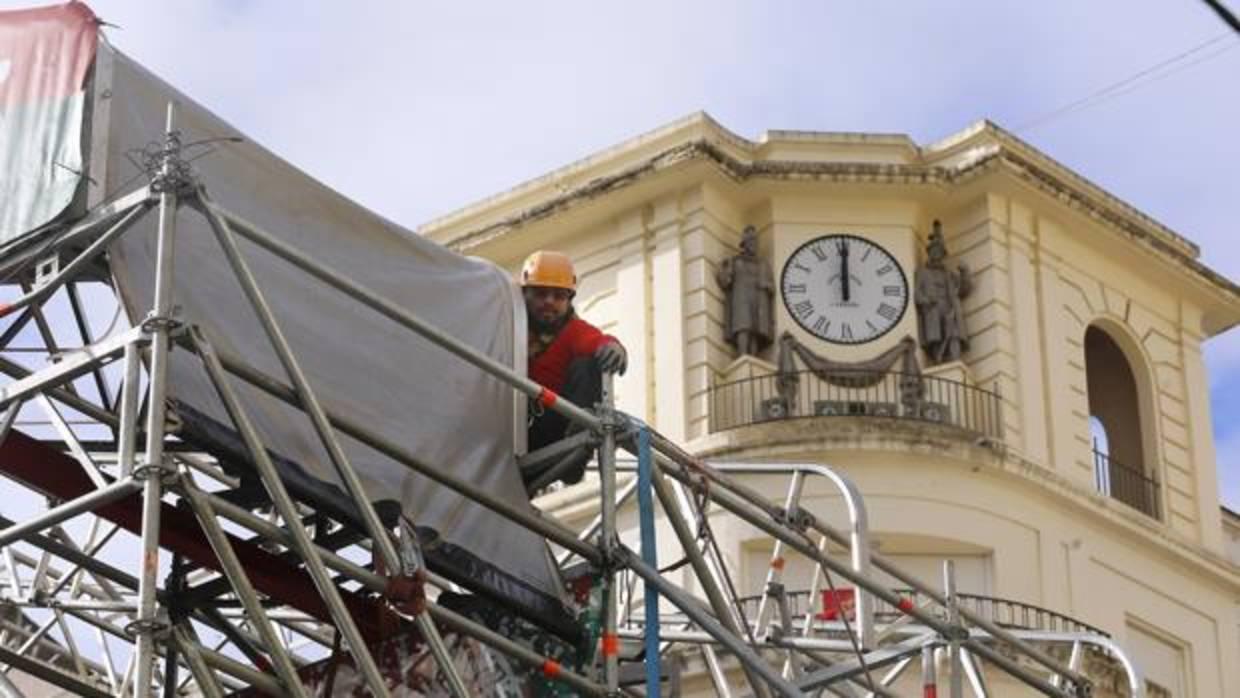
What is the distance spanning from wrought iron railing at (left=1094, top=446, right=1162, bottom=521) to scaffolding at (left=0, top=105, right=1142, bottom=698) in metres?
22.7

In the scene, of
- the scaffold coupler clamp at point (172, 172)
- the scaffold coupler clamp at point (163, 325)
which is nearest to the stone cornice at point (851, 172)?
the scaffold coupler clamp at point (172, 172)

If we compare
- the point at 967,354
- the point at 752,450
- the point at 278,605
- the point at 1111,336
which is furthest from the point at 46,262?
the point at 1111,336

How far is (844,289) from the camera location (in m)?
42.0

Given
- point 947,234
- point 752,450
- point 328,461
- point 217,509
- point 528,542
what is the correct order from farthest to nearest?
point 947,234, point 752,450, point 528,542, point 328,461, point 217,509

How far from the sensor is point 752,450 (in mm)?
40156

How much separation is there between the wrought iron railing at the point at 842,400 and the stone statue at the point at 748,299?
0.77m

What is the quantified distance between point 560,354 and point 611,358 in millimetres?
783

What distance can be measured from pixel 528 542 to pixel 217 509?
283cm

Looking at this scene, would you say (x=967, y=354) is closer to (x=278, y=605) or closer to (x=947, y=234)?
(x=947, y=234)

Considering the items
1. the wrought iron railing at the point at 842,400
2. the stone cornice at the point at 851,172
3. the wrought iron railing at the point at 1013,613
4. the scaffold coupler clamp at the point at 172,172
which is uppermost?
the stone cornice at the point at 851,172

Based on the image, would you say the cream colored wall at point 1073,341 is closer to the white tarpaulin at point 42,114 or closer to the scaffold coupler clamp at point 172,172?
the white tarpaulin at point 42,114

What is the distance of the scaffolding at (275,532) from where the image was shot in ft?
52.7

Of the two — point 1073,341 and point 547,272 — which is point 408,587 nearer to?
point 547,272

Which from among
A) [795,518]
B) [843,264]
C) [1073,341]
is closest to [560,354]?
[795,518]
